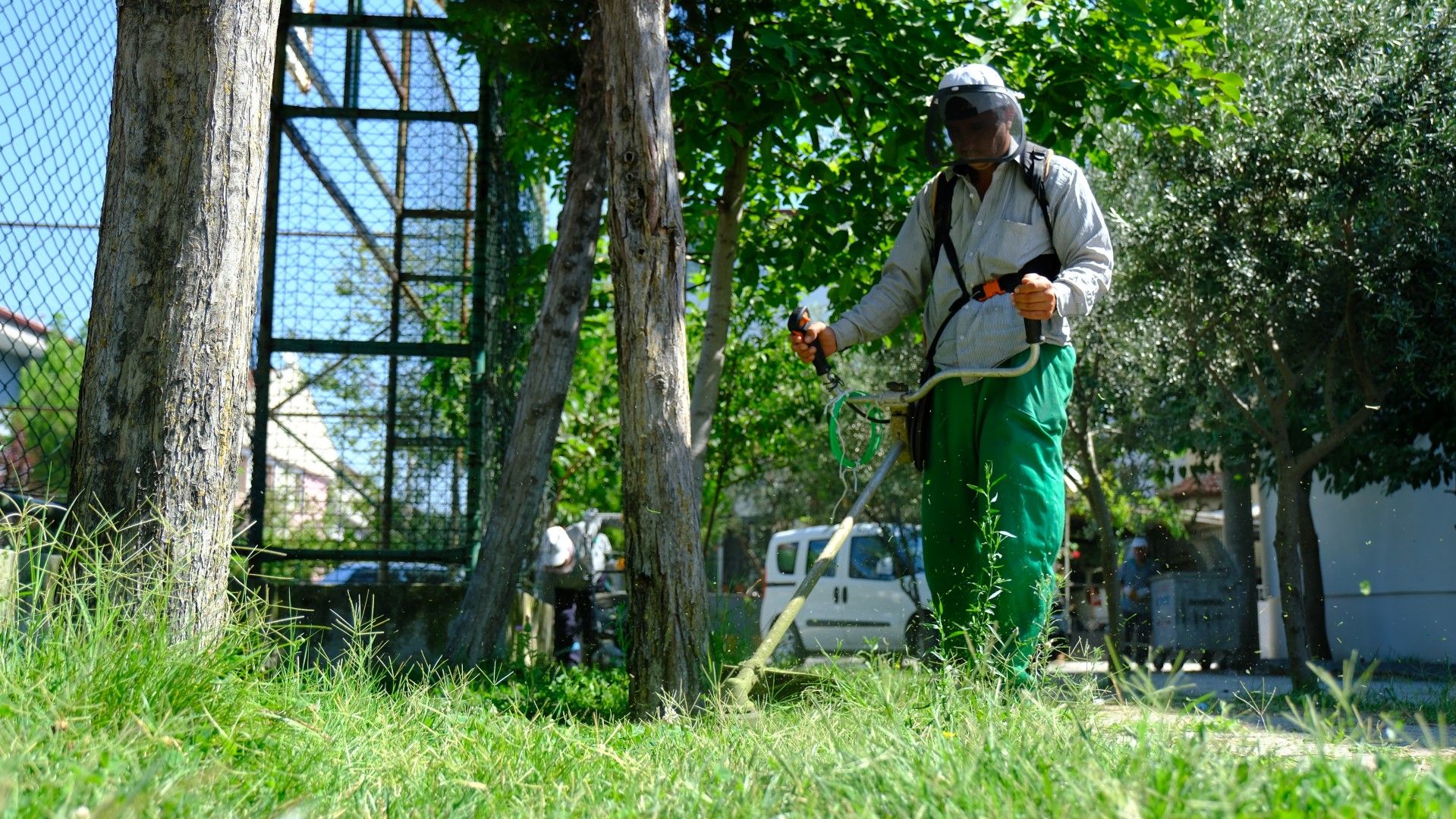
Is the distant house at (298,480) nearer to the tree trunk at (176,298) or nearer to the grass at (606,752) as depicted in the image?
the grass at (606,752)

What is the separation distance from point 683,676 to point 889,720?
1693 mm

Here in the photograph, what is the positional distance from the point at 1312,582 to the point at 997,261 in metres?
11.9

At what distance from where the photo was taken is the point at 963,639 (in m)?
4.23

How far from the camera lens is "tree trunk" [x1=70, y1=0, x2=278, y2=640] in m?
3.51

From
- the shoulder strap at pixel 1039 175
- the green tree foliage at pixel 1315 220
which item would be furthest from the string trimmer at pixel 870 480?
the green tree foliage at pixel 1315 220

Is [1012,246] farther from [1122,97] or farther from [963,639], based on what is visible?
[1122,97]

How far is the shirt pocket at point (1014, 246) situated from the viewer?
445 cm

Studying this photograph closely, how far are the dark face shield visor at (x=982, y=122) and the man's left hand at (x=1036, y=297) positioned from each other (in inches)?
24.2

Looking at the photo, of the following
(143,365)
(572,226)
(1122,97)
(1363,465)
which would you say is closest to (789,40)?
(572,226)

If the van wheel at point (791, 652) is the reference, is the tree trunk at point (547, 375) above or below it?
above

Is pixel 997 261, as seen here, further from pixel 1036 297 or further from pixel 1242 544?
pixel 1242 544

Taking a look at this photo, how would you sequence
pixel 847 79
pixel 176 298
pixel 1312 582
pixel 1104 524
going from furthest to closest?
1. pixel 1312 582
2. pixel 1104 524
3. pixel 847 79
4. pixel 176 298

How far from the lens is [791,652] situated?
8453 millimetres

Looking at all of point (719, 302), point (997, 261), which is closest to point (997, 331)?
point (997, 261)
